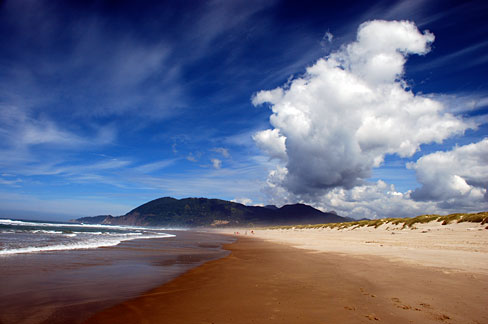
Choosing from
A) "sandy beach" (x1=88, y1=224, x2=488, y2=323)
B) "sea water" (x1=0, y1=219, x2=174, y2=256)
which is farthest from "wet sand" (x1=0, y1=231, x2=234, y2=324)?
"sea water" (x1=0, y1=219, x2=174, y2=256)

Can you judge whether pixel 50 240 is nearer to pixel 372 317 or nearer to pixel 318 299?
pixel 318 299

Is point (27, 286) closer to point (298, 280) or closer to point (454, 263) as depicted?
point (298, 280)

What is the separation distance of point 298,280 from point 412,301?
3.60m

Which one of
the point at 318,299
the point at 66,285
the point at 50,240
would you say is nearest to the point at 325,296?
the point at 318,299

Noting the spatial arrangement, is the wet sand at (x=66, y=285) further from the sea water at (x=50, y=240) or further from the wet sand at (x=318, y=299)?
the sea water at (x=50, y=240)

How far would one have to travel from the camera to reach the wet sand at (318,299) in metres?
5.34

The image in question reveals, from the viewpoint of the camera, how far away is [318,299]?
6.60m

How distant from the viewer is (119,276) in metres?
9.85

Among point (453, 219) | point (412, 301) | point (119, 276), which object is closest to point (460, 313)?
point (412, 301)

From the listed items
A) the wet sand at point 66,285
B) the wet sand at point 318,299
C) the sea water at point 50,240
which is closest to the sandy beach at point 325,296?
the wet sand at point 318,299

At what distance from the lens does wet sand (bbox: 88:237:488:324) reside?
17.5 feet

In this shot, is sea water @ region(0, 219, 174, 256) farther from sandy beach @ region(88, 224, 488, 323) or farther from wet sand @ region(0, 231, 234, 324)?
sandy beach @ region(88, 224, 488, 323)

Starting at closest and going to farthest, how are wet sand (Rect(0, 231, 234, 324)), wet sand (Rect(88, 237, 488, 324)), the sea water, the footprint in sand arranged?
the footprint in sand
wet sand (Rect(88, 237, 488, 324))
wet sand (Rect(0, 231, 234, 324))
the sea water

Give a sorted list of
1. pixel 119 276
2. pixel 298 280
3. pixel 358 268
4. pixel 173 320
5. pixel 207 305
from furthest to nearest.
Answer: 1. pixel 358 268
2. pixel 119 276
3. pixel 298 280
4. pixel 207 305
5. pixel 173 320
